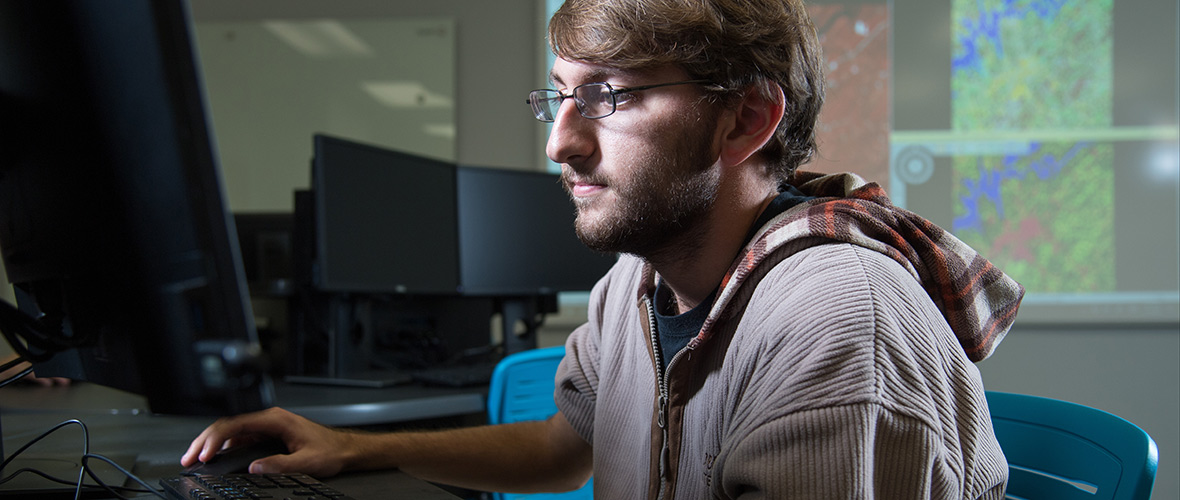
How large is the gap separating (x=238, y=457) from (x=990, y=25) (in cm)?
322

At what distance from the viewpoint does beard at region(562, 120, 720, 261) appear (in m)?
0.93

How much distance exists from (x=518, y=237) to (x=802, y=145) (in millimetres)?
1404

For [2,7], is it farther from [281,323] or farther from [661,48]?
[281,323]

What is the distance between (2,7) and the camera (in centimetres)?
59

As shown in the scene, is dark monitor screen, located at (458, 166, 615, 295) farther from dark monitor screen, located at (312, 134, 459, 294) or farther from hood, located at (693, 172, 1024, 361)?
hood, located at (693, 172, 1024, 361)

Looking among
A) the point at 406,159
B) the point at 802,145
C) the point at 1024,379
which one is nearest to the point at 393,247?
the point at 406,159

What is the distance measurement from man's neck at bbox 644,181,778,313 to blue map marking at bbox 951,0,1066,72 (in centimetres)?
266

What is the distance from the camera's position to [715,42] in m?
0.93

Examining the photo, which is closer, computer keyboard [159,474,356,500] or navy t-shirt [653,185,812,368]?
computer keyboard [159,474,356,500]

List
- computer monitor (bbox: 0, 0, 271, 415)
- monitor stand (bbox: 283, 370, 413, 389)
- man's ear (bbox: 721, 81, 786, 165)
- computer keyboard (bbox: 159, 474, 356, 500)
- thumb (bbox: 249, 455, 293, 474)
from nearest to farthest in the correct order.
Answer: computer monitor (bbox: 0, 0, 271, 415)
computer keyboard (bbox: 159, 474, 356, 500)
thumb (bbox: 249, 455, 293, 474)
man's ear (bbox: 721, 81, 786, 165)
monitor stand (bbox: 283, 370, 413, 389)

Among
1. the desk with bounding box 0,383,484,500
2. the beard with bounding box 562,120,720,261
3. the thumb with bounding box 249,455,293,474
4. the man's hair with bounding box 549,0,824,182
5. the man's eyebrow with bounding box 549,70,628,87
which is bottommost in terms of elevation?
the desk with bounding box 0,383,484,500

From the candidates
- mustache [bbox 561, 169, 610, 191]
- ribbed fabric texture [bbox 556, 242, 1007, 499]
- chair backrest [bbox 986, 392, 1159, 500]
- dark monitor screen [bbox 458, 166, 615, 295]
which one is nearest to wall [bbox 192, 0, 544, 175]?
dark monitor screen [bbox 458, 166, 615, 295]

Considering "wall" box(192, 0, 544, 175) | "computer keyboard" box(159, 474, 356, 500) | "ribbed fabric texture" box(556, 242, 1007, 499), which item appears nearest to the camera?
"ribbed fabric texture" box(556, 242, 1007, 499)

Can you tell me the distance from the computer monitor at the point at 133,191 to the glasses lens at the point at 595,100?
51cm
